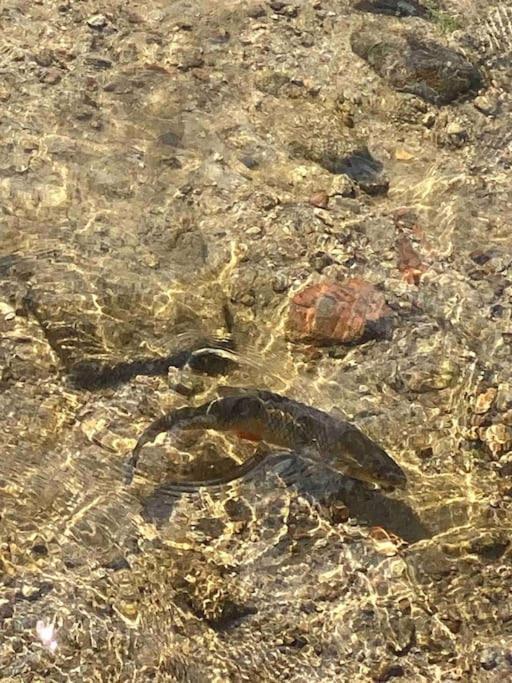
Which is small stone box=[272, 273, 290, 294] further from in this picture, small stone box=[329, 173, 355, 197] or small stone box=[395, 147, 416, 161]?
small stone box=[395, 147, 416, 161]

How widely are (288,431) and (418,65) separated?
155 inches

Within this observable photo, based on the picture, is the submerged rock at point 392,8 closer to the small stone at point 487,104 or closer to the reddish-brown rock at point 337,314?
the small stone at point 487,104

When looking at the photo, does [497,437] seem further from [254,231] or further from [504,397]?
[254,231]

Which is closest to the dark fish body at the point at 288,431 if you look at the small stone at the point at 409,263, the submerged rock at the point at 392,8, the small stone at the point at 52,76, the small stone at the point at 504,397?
the small stone at the point at 504,397

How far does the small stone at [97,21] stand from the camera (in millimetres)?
7828

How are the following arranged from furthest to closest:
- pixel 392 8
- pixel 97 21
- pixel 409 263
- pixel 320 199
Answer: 1. pixel 392 8
2. pixel 97 21
3. pixel 320 199
4. pixel 409 263

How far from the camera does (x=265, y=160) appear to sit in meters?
7.08

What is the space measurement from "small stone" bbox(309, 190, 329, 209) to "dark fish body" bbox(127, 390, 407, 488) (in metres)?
1.95

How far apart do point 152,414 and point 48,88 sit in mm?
3314

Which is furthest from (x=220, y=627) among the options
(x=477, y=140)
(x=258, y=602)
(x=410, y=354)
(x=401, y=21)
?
(x=401, y=21)

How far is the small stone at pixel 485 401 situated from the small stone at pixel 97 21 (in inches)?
187

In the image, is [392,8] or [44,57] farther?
[392,8]

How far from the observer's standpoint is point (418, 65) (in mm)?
7660

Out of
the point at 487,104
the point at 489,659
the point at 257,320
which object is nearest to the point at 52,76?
the point at 257,320
